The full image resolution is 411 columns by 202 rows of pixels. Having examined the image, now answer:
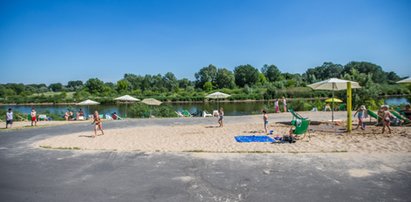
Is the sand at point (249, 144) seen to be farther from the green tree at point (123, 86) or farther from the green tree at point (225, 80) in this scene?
the green tree at point (123, 86)

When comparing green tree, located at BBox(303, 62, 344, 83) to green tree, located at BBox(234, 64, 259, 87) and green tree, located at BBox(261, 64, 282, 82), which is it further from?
green tree, located at BBox(234, 64, 259, 87)

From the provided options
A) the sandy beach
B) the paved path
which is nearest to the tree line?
the sandy beach

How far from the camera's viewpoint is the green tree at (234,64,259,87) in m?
99.8

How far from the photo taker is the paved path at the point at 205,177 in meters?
5.56

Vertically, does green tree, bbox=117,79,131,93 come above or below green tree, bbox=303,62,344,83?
below

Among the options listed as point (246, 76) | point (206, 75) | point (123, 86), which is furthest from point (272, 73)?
point (123, 86)

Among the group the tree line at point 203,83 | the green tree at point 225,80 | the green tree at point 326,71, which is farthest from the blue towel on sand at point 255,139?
the green tree at point 326,71

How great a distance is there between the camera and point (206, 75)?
102875mm

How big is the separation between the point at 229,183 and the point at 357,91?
27.1 metres

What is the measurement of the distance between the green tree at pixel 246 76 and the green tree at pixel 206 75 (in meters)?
9.15

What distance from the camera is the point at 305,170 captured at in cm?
711

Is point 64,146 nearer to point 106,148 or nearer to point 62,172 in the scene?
point 106,148

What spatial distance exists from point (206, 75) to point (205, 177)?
9691 centimetres

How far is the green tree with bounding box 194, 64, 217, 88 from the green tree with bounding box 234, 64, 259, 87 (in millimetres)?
9151
